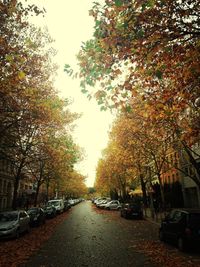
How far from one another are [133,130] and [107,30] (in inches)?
599

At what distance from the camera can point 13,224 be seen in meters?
15.6

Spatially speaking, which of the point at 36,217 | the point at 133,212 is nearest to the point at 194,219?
the point at 36,217

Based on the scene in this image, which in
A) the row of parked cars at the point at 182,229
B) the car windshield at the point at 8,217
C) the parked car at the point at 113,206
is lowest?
the row of parked cars at the point at 182,229

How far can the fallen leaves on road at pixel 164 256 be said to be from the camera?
8958 mm

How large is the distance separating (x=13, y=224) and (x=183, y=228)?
9326 mm

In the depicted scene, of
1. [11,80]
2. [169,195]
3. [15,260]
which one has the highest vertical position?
[11,80]

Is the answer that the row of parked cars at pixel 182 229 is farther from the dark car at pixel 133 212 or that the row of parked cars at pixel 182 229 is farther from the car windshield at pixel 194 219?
the dark car at pixel 133 212

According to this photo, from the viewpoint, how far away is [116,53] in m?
7.86

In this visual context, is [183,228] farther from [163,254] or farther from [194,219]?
[163,254]

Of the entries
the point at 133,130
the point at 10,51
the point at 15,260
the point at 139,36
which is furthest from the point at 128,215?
the point at 139,36

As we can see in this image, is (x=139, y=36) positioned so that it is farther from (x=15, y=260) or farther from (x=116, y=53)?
(x=15, y=260)

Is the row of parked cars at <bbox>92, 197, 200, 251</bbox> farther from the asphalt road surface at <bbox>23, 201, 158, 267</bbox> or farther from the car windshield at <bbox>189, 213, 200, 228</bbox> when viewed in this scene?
the asphalt road surface at <bbox>23, 201, 158, 267</bbox>

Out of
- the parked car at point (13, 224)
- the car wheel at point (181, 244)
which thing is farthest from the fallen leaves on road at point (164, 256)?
the parked car at point (13, 224)

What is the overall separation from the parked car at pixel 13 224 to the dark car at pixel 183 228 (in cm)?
818
